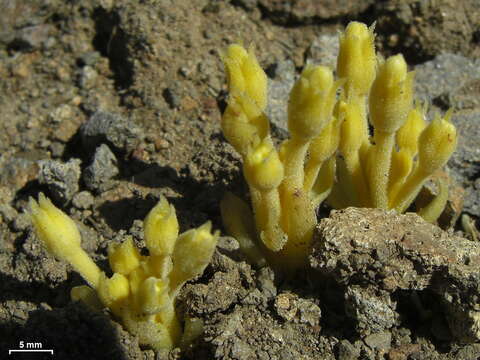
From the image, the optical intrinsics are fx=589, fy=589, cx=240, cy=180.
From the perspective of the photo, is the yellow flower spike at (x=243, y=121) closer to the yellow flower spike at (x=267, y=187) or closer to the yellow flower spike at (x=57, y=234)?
the yellow flower spike at (x=267, y=187)

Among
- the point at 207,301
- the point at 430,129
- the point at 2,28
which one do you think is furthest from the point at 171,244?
the point at 2,28

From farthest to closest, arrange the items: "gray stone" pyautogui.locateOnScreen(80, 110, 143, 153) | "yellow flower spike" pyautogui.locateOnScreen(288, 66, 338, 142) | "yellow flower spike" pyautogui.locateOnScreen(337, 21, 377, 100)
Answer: "gray stone" pyautogui.locateOnScreen(80, 110, 143, 153) < "yellow flower spike" pyautogui.locateOnScreen(337, 21, 377, 100) < "yellow flower spike" pyautogui.locateOnScreen(288, 66, 338, 142)

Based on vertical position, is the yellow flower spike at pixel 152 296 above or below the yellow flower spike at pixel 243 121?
below

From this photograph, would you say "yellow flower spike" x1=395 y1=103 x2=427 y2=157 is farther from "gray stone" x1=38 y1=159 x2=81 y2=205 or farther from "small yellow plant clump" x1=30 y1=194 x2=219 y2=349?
"gray stone" x1=38 y1=159 x2=81 y2=205

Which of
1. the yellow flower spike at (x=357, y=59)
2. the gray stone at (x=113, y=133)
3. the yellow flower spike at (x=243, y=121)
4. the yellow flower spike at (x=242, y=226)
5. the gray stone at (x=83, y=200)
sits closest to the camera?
the yellow flower spike at (x=243, y=121)

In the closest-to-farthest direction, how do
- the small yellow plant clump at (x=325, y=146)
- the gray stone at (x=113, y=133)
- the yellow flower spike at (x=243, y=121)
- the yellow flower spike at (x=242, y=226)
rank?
1. the small yellow plant clump at (x=325, y=146)
2. the yellow flower spike at (x=243, y=121)
3. the yellow flower spike at (x=242, y=226)
4. the gray stone at (x=113, y=133)

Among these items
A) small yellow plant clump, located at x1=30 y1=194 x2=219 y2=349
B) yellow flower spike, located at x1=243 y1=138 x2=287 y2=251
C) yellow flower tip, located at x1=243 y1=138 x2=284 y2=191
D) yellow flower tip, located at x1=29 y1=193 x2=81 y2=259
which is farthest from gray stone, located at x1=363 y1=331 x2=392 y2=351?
yellow flower tip, located at x1=29 y1=193 x2=81 y2=259

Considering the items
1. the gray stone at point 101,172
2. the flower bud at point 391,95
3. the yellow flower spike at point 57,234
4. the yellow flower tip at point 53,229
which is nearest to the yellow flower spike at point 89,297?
the yellow flower spike at point 57,234
